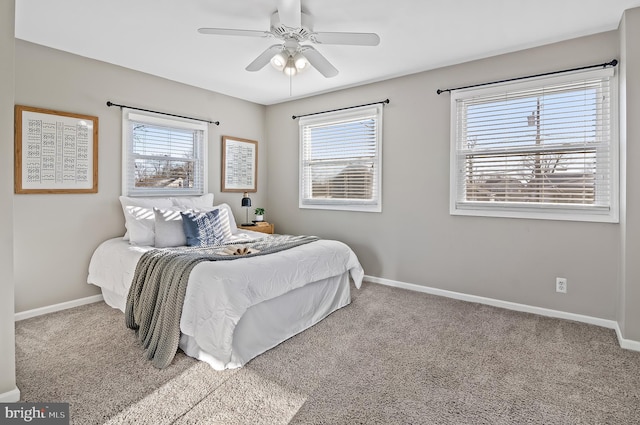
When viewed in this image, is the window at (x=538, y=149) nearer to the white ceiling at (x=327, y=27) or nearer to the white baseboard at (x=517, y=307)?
the white ceiling at (x=327, y=27)

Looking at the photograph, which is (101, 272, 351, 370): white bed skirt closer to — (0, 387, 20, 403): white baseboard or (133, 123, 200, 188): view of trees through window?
(0, 387, 20, 403): white baseboard

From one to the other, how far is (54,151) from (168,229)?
48.5 inches

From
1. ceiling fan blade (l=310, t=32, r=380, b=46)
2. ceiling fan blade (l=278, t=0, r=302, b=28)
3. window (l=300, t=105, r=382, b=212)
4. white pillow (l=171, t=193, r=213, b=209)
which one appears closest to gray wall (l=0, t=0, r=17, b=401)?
ceiling fan blade (l=278, t=0, r=302, b=28)

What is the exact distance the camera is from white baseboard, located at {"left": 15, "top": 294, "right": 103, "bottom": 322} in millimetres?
3156

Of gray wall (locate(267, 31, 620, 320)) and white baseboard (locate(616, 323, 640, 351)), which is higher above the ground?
gray wall (locate(267, 31, 620, 320))

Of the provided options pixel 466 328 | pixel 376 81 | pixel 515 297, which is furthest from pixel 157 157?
pixel 515 297

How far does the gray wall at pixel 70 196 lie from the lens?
315 cm

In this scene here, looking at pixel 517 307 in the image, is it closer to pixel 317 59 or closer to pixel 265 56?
pixel 317 59

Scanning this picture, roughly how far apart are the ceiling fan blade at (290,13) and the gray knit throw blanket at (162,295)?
5.64 feet

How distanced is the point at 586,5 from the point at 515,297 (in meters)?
2.47

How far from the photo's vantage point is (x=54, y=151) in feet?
10.7

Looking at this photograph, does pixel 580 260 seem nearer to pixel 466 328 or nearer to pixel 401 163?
pixel 466 328

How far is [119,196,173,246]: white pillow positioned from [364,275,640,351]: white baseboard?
2.55m

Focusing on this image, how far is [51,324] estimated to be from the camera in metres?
3.03
